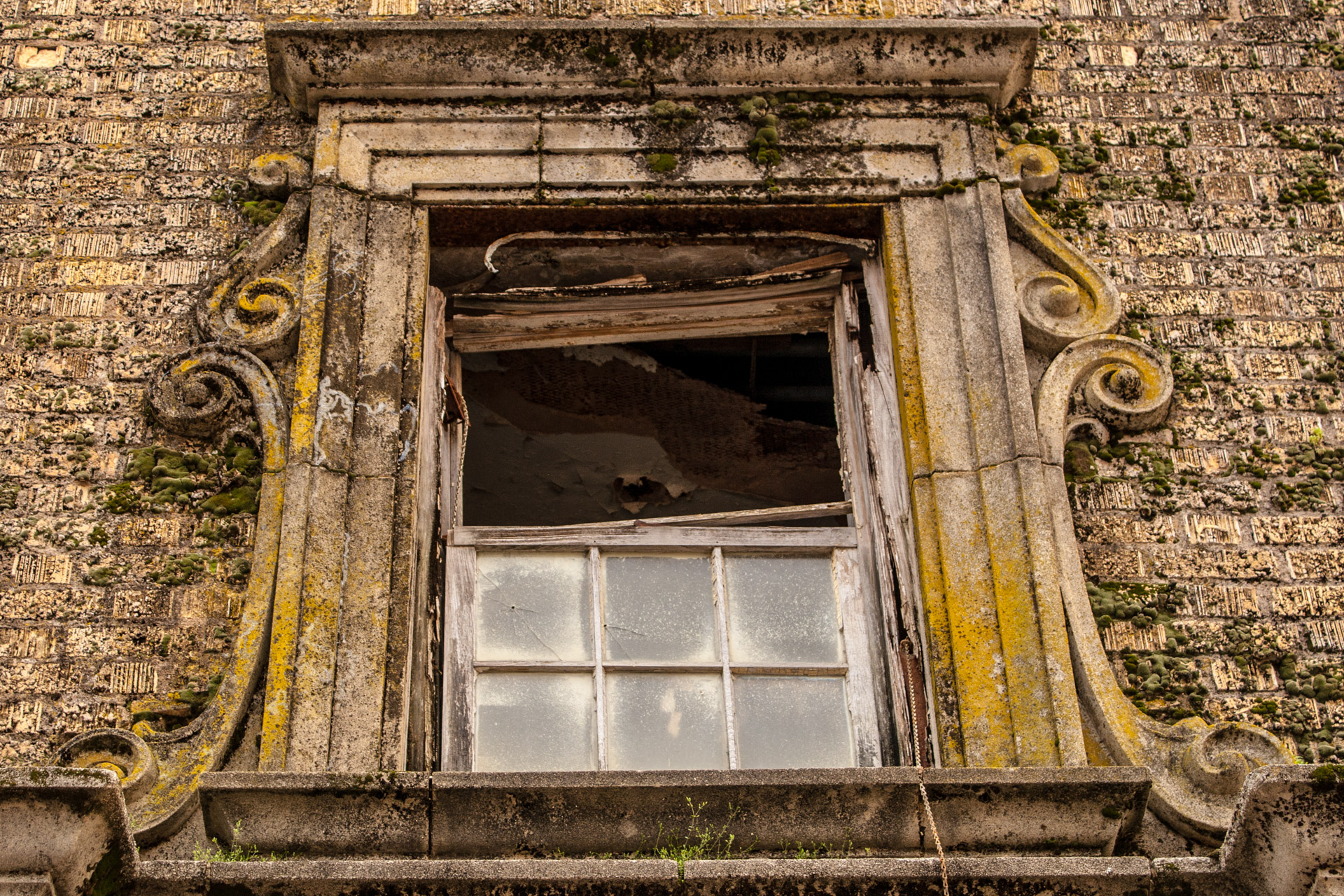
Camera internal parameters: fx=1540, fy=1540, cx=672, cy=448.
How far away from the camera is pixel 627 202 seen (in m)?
4.50

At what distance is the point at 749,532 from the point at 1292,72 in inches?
93.8

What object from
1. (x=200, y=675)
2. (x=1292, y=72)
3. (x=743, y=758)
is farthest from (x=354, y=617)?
(x=1292, y=72)

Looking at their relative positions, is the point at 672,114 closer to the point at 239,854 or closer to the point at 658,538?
the point at 658,538

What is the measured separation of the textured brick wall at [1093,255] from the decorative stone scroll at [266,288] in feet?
0.47

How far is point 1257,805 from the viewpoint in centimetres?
311

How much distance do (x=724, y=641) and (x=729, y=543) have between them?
33 cm

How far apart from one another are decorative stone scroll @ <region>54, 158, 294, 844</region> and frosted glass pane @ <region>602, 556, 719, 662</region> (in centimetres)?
91

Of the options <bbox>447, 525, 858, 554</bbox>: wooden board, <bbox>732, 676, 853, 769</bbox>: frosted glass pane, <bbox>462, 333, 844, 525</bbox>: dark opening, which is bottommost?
<bbox>732, 676, 853, 769</bbox>: frosted glass pane

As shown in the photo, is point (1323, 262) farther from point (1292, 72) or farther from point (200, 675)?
point (200, 675)

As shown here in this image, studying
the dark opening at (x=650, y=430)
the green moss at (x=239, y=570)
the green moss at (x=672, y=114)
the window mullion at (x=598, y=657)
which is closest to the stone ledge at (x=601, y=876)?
the window mullion at (x=598, y=657)

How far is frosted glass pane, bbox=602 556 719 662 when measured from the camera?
4.10 m

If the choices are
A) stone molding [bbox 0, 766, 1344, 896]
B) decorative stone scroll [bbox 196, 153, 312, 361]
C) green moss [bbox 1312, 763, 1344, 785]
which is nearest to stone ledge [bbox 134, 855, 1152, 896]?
stone molding [bbox 0, 766, 1344, 896]

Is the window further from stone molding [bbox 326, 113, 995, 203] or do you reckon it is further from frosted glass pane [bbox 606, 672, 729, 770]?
stone molding [bbox 326, 113, 995, 203]

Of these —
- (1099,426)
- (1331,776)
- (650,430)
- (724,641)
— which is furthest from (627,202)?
(650,430)
